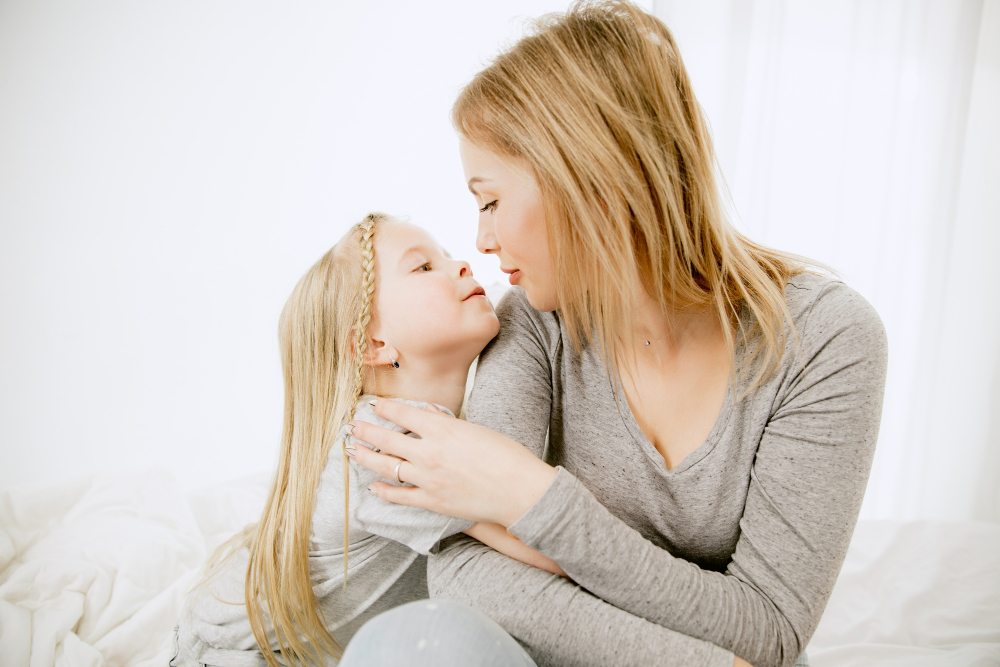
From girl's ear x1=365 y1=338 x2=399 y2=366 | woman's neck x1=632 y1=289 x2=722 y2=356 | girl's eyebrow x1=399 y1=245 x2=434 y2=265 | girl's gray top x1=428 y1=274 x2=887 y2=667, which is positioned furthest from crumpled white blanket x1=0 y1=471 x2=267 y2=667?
woman's neck x1=632 y1=289 x2=722 y2=356

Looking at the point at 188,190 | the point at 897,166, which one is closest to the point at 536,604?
the point at 188,190

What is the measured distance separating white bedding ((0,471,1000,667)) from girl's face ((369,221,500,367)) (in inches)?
34.4

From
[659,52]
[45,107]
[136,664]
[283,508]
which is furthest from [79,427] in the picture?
[659,52]

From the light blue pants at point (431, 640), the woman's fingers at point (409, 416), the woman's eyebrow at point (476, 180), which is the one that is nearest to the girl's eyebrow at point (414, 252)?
the woman's eyebrow at point (476, 180)

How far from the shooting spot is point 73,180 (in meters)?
2.46

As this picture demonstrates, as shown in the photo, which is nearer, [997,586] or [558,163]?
[558,163]

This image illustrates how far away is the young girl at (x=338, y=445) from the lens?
Result: 115 cm

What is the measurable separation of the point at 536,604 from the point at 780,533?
38cm

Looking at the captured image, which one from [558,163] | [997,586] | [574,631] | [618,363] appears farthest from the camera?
[997,586]

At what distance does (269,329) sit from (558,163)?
2.05m

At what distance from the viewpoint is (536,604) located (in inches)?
33.6

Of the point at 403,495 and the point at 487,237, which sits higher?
the point at 487,237

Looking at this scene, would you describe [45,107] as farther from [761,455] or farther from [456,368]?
[761,455]

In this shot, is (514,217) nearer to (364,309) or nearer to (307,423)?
(364,309)
